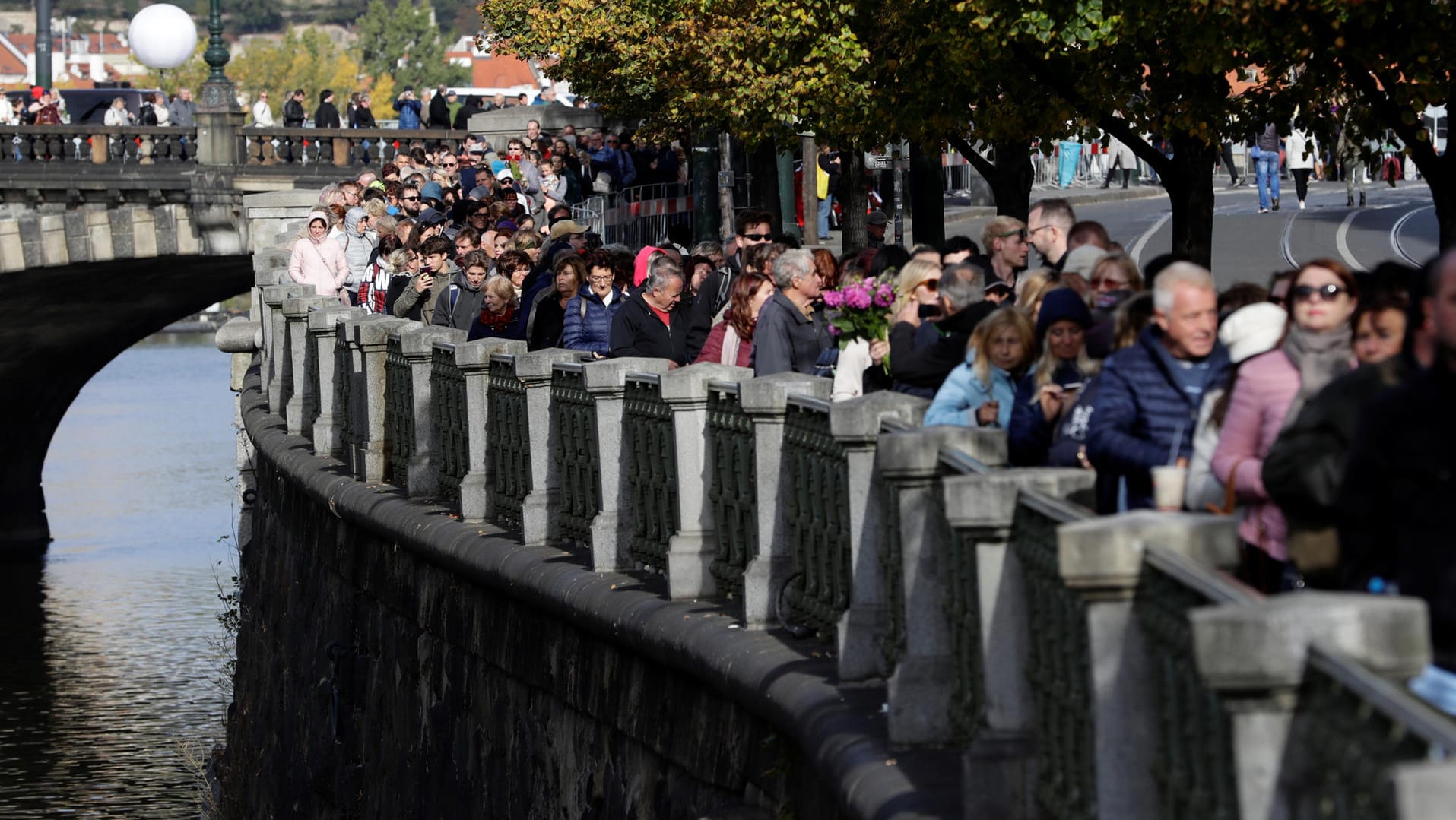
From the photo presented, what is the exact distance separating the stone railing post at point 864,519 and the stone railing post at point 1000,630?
1.14 m

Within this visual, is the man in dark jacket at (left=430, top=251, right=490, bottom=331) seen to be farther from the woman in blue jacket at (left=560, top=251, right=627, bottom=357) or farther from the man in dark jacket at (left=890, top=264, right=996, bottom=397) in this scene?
the man in dark jacket at (left=890, top=264, right=996, bottom=397)

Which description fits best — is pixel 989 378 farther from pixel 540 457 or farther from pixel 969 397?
pixel 540 457

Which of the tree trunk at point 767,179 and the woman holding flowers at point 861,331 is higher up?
the tree trunk at point 767,179

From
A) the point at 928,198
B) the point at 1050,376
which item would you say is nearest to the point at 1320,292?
the point at 1050,376

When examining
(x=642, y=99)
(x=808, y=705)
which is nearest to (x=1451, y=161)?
(x=808, y=705)

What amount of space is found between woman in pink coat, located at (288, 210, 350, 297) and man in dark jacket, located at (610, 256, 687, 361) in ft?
27.5

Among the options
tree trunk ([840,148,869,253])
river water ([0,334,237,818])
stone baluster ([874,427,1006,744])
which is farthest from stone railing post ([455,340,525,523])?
tree trunk ([840,148,869,253])

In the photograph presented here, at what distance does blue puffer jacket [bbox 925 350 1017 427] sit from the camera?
A: 7.31 meters

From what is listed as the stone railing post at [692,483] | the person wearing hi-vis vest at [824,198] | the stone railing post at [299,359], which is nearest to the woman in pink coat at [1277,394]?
the stone railing post at [692,483]

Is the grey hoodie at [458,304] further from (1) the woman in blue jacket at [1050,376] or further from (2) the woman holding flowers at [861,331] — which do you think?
(1) the woman in blue jacket at [1050,376]

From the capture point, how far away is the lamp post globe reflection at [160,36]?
39250mm

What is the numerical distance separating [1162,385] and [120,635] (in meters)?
29.4

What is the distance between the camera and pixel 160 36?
39.4 meters

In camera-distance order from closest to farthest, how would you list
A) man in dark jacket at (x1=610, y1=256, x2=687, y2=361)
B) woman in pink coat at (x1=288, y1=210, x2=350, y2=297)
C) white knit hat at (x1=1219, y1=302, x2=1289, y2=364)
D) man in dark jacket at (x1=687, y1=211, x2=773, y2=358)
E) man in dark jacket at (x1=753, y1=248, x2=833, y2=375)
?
white knit hat at (x1=1219, y1=302, x2=1289, y2=364) → man in dark jacket at (x1=753, y1=248, x2=833, y2=375) → man in dark jacket at (x1=610, y1=256, x2=687, y2=361) → man in dark jacket at (x1=687, y1=211, x2=773, y2=358) → woman in pink coat at (x1=288, y1=210, x2=350, y2=297)
